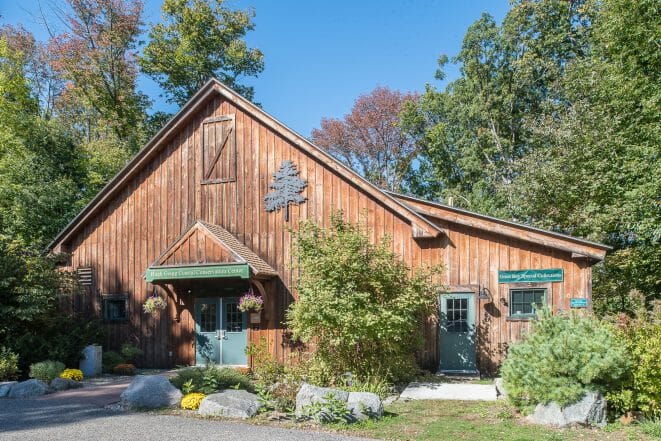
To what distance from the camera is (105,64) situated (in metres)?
29.5

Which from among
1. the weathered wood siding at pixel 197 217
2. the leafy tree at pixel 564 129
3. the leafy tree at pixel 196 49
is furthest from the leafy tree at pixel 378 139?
the weathered wood siding at pixel 197 217

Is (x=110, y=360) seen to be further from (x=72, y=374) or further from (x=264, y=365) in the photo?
(x=264, y=365)

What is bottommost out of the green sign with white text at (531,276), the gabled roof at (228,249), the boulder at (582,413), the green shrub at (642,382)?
the boulder at (582,413)

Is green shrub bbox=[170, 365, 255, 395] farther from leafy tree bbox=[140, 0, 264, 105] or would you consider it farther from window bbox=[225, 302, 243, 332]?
A: leafy tree bbox=[140, 0, 264, 105]

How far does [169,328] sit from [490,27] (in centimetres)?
2423

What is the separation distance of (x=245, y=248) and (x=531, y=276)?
785cm

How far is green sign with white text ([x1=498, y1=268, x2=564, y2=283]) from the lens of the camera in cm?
1312

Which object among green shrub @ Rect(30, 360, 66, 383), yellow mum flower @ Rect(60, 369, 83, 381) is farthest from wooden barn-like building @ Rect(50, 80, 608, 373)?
green shrub @ Rect(30, 360, 66, 383)

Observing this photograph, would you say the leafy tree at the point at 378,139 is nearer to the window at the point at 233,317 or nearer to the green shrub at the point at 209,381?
the window at the point at 233,317

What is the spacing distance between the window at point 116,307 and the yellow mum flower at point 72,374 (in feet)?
10.7

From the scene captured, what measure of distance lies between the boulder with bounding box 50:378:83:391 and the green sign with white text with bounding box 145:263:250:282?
3137mm

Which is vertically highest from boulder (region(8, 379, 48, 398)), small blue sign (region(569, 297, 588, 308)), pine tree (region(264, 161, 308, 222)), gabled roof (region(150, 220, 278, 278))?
pine tree (region(264, 161, 308, 222))

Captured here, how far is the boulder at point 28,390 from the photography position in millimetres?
11617

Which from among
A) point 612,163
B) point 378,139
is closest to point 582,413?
point 612,163
